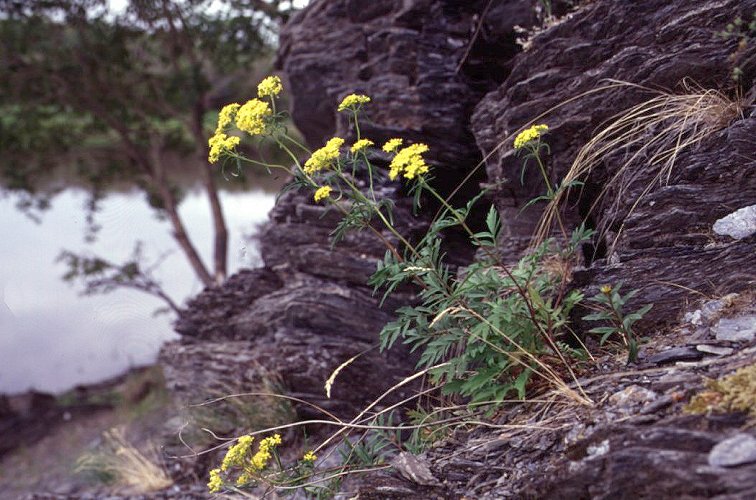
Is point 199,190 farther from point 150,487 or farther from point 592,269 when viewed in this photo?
point 592,269

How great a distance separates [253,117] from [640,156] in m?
2.19

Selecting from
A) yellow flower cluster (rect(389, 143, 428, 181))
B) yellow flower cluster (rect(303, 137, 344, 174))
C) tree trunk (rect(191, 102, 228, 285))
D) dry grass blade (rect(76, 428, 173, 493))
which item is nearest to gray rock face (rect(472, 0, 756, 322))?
yellow flower cluster (rect(389, 143, 428, 181))

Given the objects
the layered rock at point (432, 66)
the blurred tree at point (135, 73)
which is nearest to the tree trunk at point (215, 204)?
the blurred tree at point (135, 73)

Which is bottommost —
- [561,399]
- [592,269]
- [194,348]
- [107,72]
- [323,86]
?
[561,399]

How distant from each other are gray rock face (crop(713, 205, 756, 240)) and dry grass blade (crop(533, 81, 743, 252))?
38cm

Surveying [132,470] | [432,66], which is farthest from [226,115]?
[132,470]

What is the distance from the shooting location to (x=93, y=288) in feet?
42.2

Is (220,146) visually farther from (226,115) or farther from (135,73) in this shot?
(135,73)

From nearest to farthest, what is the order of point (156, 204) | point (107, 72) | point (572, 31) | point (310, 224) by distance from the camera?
1. point (572, 31)
2. point (310, 224)
3. point (107, 72)
4. point (156, 204)

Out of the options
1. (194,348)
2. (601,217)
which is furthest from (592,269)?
(194,348)

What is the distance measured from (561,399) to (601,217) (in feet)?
4.78

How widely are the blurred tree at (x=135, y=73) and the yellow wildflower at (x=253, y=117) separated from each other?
6.81 metres

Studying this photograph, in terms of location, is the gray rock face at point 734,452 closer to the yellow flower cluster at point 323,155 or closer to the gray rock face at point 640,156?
the gray rock face at point 640,156

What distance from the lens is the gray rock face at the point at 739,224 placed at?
3715 millimetres
